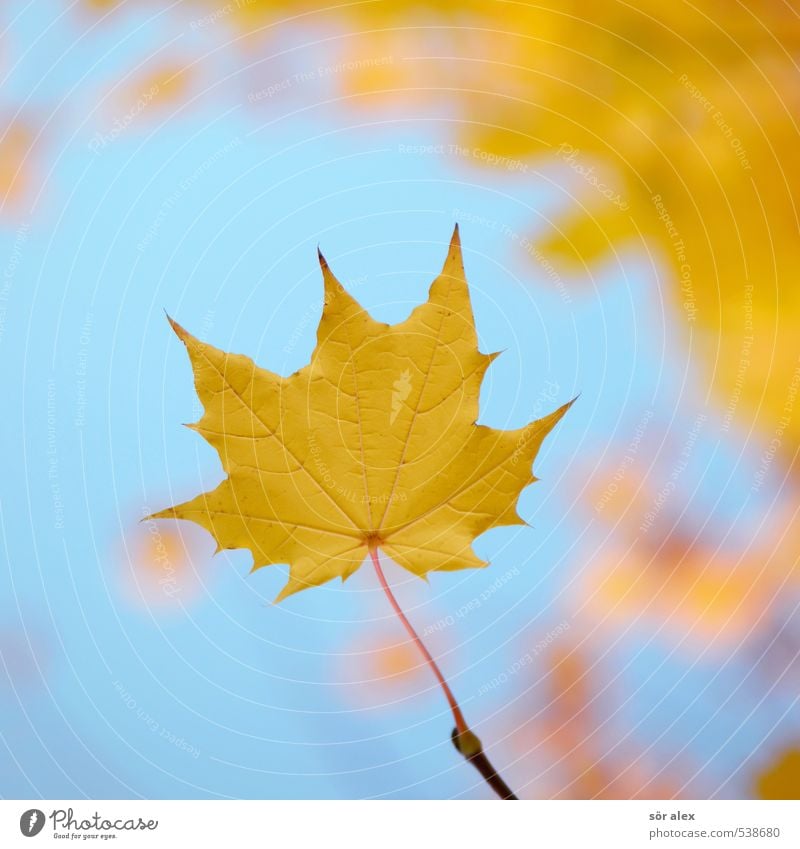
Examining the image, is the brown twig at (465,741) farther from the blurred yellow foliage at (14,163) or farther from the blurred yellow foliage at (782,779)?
the blurred yellow foliage at (14,163)

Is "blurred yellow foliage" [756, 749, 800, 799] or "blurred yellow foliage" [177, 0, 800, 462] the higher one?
"blurred yellow foliage" [177, 0, 800, 462]

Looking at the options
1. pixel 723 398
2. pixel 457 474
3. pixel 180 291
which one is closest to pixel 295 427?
pixel 457 474

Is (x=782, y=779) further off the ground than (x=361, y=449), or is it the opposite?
(x=361, y=449)

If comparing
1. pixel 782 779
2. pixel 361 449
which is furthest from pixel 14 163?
pixel 782 779

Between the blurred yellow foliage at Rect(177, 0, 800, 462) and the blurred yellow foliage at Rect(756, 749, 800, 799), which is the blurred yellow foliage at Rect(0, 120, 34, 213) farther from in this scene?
the blurred yellow foliage at Rect(756, 749, 800, 799)

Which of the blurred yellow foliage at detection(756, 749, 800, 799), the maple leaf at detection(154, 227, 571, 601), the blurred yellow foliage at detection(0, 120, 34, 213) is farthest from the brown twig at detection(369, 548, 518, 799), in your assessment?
the blurred yellow foliage at detection(0, 120, 34, 213)

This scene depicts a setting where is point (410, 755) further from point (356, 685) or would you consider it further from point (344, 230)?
point (344, 230)

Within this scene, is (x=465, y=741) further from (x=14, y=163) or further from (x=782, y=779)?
(x=14, y=163)

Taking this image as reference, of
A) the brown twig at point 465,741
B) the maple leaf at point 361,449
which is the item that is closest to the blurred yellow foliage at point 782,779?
the brown twig at point 465,741
